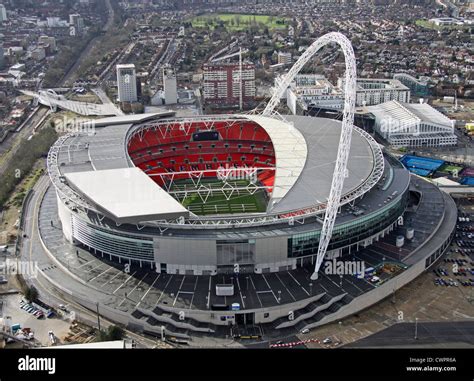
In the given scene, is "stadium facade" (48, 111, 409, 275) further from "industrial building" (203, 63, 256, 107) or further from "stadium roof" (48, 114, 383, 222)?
"industrial building" (203, 63, 256, 107)

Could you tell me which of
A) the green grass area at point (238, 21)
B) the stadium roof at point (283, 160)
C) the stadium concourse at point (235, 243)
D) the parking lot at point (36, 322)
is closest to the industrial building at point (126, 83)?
the stadium roof at point (283, 160)

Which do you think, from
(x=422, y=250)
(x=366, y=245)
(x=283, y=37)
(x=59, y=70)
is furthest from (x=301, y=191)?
(x=283, y=37)

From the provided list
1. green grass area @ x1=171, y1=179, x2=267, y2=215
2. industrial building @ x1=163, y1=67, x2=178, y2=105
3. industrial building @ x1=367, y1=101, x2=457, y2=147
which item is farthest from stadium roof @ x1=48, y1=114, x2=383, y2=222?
industrial building @ x1=163, y1=67, x2=178, y2=105

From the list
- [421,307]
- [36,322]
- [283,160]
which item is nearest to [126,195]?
[36,322]

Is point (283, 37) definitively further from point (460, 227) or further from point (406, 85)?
point (460, 227)

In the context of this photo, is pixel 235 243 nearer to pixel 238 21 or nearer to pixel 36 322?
pixel 36 322
